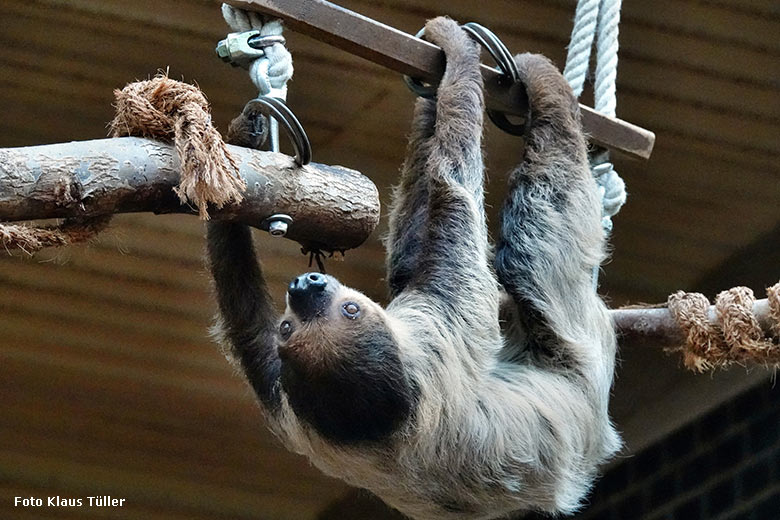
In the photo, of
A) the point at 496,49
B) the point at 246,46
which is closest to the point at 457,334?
the point at 496,49

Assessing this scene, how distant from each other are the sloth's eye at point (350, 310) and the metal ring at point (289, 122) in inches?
29.1

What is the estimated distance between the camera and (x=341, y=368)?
4.64m

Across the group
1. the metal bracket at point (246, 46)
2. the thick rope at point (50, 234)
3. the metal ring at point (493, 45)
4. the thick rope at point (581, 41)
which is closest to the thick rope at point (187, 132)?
the thick rope at point (50, 234)

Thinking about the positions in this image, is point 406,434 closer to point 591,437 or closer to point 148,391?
point 591,437

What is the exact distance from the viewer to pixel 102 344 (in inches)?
352

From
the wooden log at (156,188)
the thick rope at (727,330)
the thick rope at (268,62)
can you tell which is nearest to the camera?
the wooden log at (156,188)

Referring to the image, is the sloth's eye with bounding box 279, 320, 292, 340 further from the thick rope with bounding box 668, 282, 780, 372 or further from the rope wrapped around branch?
the thick rope with bounding box 668, 282, 780, 372

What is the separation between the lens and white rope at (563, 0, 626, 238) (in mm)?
5574

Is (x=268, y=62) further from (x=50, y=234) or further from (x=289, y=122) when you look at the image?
(x=50, y=234)

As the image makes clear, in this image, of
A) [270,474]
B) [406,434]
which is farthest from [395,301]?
[270,474]

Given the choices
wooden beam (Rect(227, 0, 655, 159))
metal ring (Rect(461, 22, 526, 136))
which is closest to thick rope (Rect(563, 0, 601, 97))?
wooden beam (Rect(227, 0, 655, 159))

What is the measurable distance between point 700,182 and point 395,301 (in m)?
3.61

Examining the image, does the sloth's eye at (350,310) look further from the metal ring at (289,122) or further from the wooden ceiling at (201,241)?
the wooden ceiling at (201,241)

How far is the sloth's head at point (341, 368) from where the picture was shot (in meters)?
4.66
